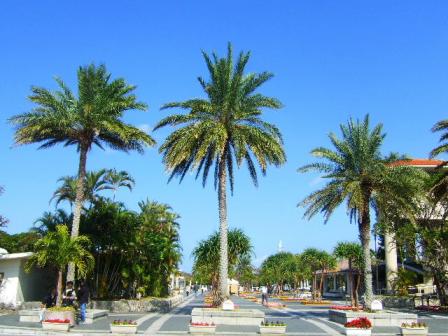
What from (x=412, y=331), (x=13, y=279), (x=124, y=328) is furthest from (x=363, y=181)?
(x=13, y=279)

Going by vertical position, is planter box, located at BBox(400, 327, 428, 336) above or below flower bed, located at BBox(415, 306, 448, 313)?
below

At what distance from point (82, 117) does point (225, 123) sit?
25.4 feet

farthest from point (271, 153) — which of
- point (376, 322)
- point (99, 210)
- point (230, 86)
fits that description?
point (99, 210)

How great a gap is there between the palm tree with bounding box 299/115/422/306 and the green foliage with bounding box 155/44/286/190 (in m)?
2.86

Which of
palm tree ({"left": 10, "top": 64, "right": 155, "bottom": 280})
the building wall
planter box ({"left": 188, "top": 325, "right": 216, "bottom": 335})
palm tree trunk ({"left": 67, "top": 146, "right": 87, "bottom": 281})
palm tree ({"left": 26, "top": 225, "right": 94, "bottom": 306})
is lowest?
planter box ({"left": 188, "top": 325, "right": 216, "bottom": 335})

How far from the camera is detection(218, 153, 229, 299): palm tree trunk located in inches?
998

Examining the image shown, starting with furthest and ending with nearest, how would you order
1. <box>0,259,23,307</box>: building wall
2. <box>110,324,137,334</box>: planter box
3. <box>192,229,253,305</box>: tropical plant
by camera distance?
1. <box>192,229,253,305</box>: tropical plant
2. <box>0,259,23,307</box>: building wall
3. <box>110,324,137,334</box>: planter box

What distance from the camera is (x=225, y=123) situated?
26.9m

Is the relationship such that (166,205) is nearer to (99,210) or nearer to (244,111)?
(99,210)

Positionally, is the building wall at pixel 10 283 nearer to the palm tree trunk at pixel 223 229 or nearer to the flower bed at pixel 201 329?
the palm tree trunk at pixel 223 229

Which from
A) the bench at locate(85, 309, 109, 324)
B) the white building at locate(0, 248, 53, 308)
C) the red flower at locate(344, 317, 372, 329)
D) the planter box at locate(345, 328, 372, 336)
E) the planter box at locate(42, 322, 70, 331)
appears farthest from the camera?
the white building at locate(0, 248, 53, 308)

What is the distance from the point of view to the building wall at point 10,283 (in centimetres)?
3133

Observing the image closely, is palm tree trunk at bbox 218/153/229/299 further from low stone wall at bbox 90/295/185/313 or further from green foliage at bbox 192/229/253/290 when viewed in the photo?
green foliage at bbox 192/229/253/290

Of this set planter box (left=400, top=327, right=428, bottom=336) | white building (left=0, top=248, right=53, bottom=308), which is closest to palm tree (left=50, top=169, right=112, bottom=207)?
white building (left=0, top=248, right=53, bottom=308)
